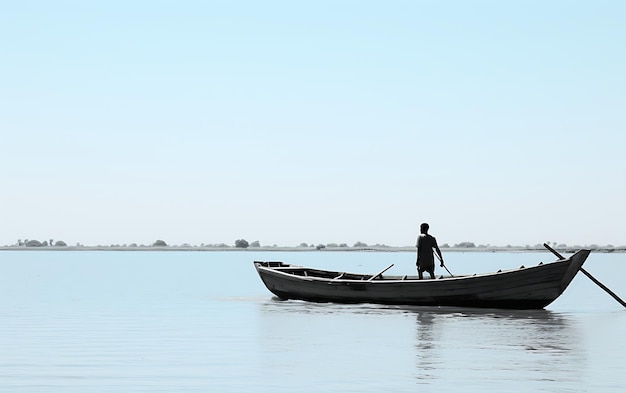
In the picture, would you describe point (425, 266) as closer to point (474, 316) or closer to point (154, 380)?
point (474, 316)

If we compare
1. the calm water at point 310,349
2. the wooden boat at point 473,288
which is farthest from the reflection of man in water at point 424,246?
the calm water at point 310,349

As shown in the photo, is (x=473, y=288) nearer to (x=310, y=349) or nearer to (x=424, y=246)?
(x=424, y=246)

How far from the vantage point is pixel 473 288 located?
33375 millimetres

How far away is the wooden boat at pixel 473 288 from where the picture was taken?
107 feet

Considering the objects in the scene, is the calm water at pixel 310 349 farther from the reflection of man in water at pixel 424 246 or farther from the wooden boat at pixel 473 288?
the reflection of man in water at pixel 424 246

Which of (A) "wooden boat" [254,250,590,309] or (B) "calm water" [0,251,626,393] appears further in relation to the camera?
(A) "wooden boat" [254,250,590,309]

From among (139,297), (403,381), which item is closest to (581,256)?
(403,381)

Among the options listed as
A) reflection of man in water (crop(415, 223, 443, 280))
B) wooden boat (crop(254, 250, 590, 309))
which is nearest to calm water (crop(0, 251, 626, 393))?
wooden boat (crop(254, 250, 590, 309))

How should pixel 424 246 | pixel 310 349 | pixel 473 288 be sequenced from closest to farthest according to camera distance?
pixel 310 349 → pixel 473 288 → pixel 424 246

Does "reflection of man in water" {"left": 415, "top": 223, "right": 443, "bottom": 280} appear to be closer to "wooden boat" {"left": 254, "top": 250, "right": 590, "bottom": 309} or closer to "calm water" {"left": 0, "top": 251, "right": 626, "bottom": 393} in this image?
"wooden boat" {"left": 254, "top": 250, "right": 590, "bottom": 309}

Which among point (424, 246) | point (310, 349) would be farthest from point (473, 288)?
point (310, 349)

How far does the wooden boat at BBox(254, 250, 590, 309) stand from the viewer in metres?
32.5

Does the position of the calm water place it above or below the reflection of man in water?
below

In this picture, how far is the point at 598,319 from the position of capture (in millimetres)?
34062
